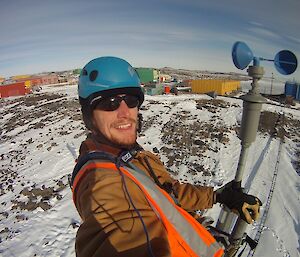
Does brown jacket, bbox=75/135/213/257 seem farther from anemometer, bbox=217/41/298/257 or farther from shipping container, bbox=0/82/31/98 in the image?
shipping container, bbox=0/82/31/98

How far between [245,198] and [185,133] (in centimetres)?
1400

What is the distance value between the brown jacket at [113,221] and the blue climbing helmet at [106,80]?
2.86 feet

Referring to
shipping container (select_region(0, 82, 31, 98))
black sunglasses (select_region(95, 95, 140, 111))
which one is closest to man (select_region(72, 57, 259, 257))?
black sunglasses (select_region(95, 95, 140, 111))

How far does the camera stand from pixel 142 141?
14.6 m

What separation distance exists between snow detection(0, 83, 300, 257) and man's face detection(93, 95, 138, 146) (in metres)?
5.27

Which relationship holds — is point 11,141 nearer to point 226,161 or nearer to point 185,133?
point 185,133

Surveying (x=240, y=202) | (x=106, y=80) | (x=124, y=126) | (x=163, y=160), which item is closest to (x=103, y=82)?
(x=106, y=80)

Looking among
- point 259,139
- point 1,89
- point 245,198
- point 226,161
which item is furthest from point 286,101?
point 1,89

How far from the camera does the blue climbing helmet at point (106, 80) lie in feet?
7.27

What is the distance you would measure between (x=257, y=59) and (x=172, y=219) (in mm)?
1671

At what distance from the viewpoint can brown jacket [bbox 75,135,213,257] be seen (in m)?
1.35

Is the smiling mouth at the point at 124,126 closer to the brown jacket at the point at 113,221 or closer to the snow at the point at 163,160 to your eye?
the brown jacket at the point at 113,221

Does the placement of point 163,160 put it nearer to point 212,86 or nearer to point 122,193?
point 122,193

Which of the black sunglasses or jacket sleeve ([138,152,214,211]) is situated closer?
the black sunglasses
